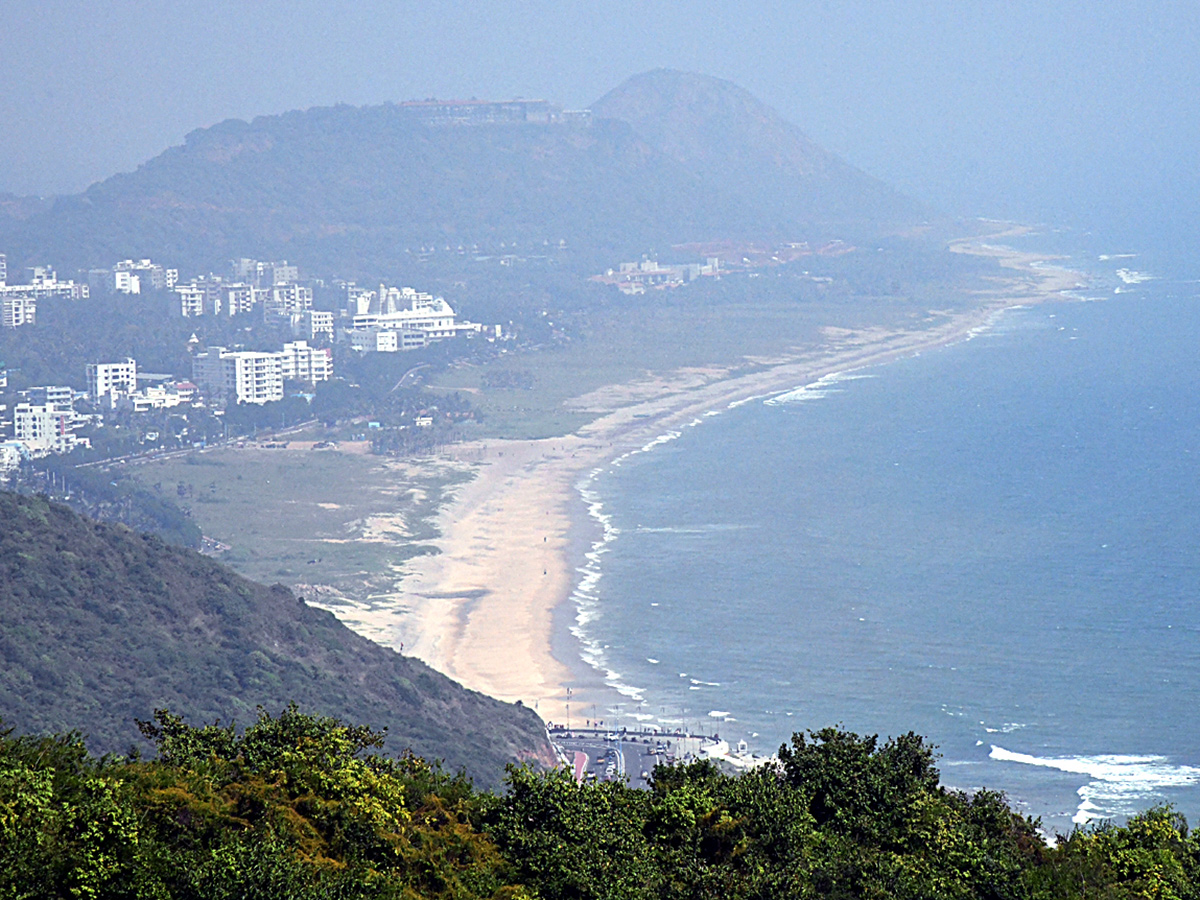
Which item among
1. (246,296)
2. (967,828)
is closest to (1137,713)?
(967,828)

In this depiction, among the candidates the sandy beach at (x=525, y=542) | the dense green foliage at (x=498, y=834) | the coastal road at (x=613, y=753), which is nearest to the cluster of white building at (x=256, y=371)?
the sandy beach at (x=525, y=542)

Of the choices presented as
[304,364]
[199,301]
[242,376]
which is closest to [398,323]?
[304,364]

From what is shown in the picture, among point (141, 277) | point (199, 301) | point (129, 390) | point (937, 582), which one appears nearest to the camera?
point (937, 582)

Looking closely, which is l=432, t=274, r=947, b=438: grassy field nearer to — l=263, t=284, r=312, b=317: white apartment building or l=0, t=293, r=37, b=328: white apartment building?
l=263, t=284, r=312, b=317: white apartment building

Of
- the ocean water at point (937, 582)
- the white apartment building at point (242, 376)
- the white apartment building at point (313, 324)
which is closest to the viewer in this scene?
the ocean water at point (937, 582)

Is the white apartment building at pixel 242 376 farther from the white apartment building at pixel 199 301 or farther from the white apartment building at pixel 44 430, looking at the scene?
the white apartment building at pixel 199 301

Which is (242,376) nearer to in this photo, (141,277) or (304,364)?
(304,364)

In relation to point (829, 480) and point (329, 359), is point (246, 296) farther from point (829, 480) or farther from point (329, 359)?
point (829, 480)
